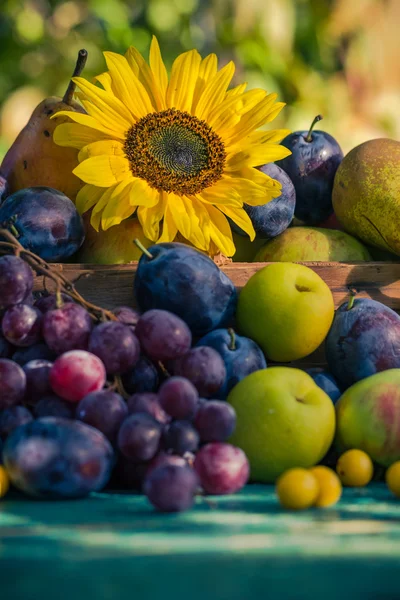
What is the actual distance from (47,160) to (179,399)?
2.26 ft

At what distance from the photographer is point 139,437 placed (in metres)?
0.83

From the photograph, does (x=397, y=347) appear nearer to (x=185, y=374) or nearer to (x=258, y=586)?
(x=185, y=374)

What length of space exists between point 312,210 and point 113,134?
0.44 m

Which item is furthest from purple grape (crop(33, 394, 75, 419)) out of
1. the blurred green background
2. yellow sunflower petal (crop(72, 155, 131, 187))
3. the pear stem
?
the blurred green background

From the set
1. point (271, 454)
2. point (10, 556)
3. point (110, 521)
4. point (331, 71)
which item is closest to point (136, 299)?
point (271, 454)

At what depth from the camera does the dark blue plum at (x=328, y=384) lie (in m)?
1.16

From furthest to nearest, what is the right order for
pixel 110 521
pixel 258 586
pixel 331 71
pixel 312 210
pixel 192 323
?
pixel 331 71, pixel 312 210, pixel 192 323, pixel 110 521, pixel 258 586

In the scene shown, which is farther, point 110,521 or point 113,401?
point 113,401

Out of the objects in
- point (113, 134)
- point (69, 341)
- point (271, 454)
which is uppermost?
point (113, 134)

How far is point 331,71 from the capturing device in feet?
14.3

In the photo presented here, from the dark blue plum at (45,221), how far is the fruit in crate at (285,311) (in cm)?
30

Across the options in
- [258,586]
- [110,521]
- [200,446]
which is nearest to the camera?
[258,586]

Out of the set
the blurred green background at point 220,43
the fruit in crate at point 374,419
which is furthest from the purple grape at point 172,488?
the blurred green background at point 220,43

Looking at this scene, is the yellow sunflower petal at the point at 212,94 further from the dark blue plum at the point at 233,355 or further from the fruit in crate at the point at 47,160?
the dark blue plum at the point at 233,355
